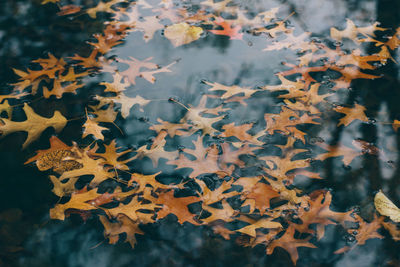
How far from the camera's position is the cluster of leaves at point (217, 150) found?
1.74 meters

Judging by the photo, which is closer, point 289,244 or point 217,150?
point 289,244

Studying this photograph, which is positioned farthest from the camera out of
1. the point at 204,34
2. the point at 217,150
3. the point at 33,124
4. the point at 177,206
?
the point at 204,34

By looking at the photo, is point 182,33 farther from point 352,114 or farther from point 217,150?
point 352,114

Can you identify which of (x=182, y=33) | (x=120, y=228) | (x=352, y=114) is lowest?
(x=120, y=228)

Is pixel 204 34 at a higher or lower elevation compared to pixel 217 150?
higher

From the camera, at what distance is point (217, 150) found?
2.04m

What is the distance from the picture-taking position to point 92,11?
321cm

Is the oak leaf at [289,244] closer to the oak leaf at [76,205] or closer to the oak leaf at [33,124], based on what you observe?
the oak leaf at [76,205]

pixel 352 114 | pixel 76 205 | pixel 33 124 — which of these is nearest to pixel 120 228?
pixel 76 205

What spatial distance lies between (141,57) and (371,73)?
168 cm

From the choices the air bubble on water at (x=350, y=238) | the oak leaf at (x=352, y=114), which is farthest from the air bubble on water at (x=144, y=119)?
the air bubble on water at (x=350, y=238)

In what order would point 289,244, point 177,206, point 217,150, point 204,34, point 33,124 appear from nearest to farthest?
1. point 289,244
2. point 177,206
3. point 217,150
4. point 33,124
5. point 204,34

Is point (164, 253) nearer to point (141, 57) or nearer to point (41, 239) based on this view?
point (41, 239)

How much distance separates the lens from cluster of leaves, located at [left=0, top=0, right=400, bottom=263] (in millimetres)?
1739
